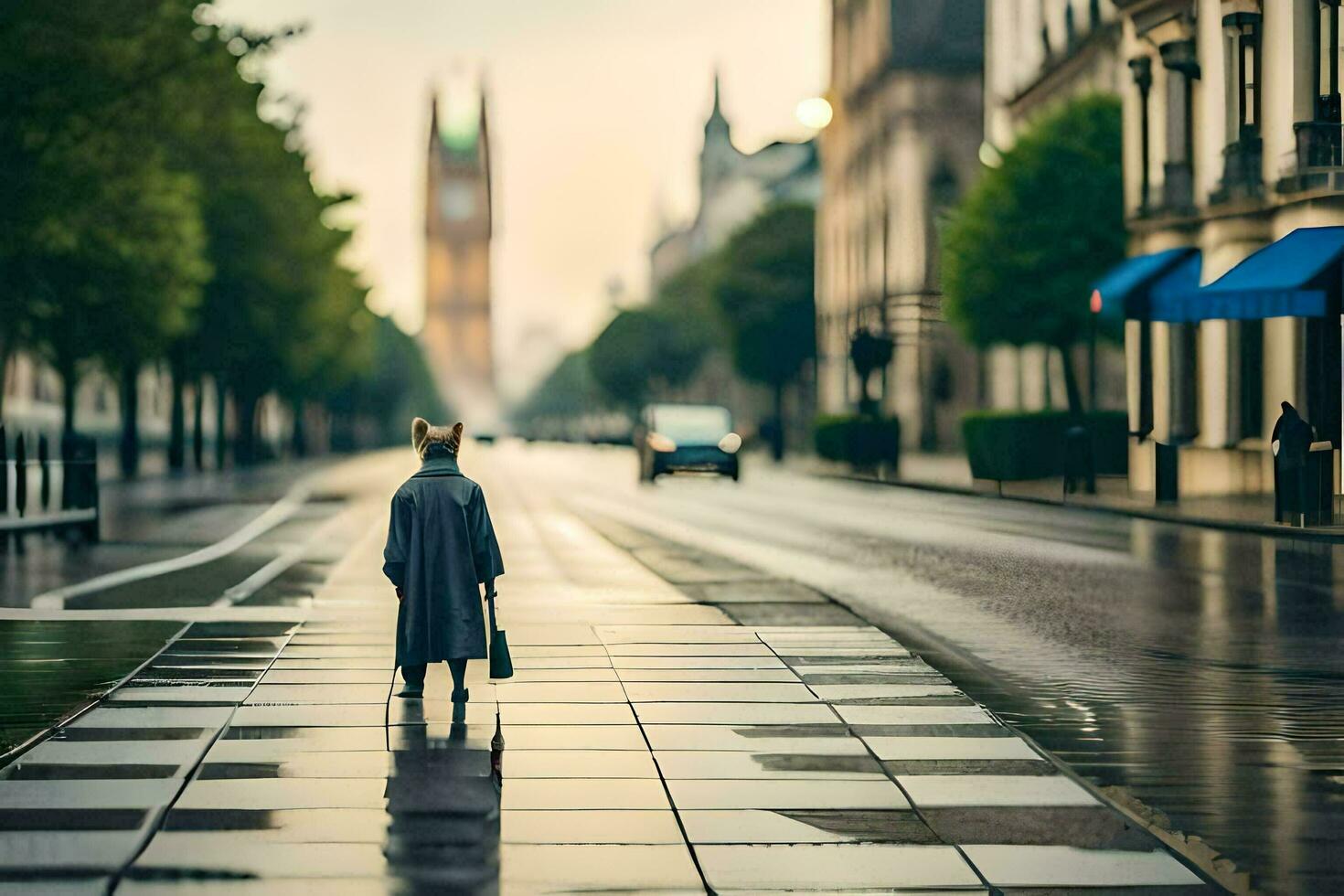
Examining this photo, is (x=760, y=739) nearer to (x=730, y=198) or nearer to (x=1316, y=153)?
(x=1316, y=153)

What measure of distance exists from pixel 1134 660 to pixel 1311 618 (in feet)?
9.93

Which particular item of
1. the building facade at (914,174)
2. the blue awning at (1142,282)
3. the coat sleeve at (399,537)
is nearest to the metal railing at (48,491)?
the coat sleeve at (399,537)

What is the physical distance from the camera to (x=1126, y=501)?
31328 millimetres

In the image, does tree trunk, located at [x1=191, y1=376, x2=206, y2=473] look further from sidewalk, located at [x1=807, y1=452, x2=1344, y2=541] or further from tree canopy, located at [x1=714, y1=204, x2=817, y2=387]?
tree canopy, located at [x1=714, y1=204, x2=817, y2=387]

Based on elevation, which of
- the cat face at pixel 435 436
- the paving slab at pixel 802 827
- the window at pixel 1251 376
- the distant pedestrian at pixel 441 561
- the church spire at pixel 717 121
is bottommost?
the paving slab at pixel 802 827

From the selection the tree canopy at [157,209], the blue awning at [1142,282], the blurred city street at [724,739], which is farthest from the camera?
the blue awning at [1142,282]

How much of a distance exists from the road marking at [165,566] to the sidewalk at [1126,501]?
12230mm

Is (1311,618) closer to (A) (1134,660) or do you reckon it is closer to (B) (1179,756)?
(A) (1134,660)

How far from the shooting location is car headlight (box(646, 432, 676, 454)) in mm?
43500

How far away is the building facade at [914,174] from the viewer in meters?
74.1

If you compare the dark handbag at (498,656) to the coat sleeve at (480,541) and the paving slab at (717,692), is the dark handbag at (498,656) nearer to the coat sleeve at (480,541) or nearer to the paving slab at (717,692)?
the coat sleeve at (480,541)

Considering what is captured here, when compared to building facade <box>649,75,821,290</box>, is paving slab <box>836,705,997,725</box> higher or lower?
lower

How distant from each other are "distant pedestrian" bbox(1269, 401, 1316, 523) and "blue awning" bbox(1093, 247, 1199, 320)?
1023cm

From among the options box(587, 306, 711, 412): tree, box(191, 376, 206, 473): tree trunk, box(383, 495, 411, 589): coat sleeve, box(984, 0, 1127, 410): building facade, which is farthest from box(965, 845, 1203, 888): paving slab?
box(587, 306, 711, 412): tree
